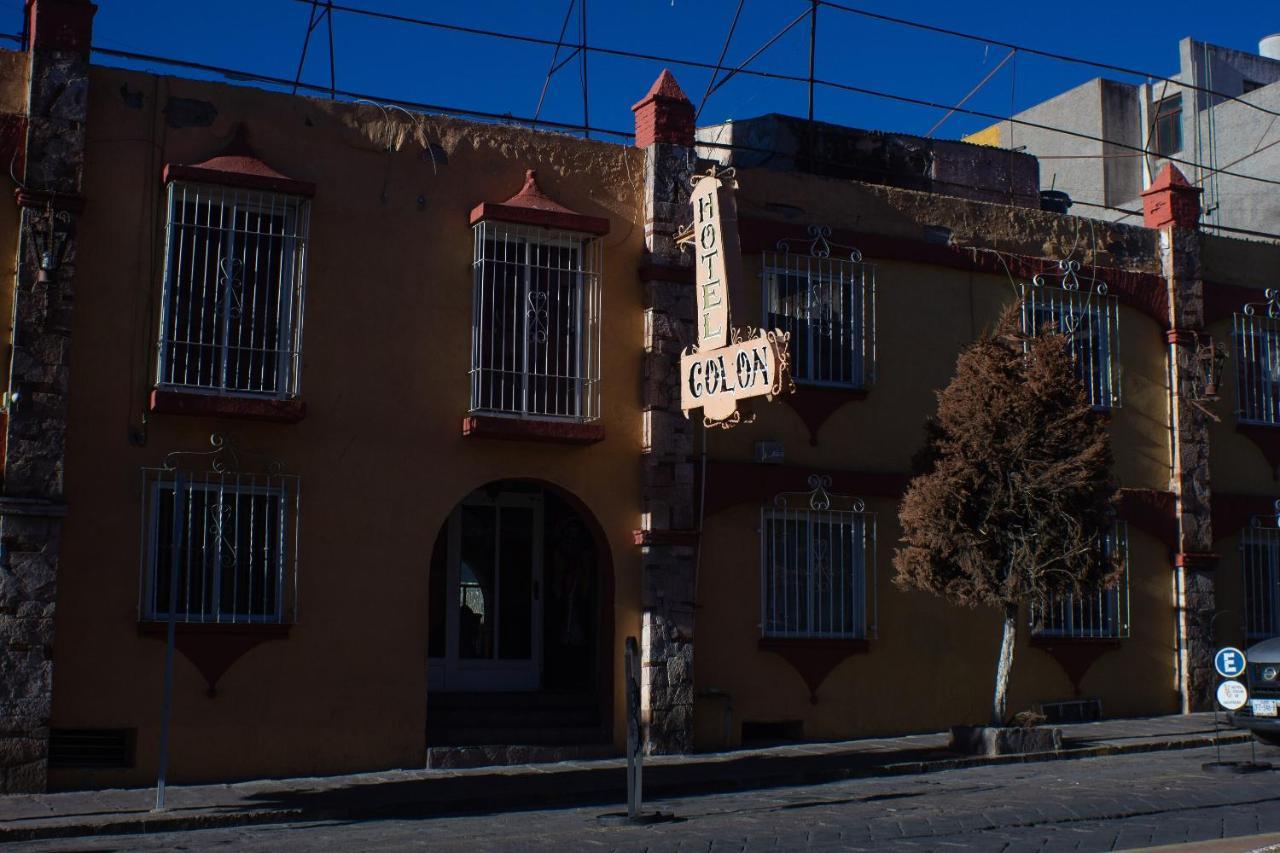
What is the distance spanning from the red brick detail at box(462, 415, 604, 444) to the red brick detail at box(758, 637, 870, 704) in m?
3.06

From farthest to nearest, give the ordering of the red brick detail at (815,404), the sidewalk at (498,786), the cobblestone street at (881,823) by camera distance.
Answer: the red brick detail at (815,404) < the sidewalk at (498,786) < the cobblestone street at (881,823)

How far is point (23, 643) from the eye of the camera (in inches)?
511

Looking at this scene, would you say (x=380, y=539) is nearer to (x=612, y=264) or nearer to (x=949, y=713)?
(x=612, y=264)

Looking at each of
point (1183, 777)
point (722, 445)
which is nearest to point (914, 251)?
point (722, 445)

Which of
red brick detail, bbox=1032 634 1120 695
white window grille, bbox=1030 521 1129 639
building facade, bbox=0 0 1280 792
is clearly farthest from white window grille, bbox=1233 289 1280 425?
red brick detail, bbox=1032 634 1120 695

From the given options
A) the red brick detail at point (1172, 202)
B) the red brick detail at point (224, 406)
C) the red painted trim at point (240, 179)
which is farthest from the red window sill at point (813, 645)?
the red brick detail at point (1172, 202)

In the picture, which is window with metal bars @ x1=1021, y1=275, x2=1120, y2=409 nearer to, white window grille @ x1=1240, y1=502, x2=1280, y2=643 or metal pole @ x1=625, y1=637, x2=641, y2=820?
white window grille @ x1=1240, y1=502, x2=1280, y2=643

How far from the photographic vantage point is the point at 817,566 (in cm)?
1684

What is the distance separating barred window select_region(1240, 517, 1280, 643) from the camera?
19375 mm

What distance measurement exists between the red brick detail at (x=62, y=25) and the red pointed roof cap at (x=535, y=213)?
4.06 metres

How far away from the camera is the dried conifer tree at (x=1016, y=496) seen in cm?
1494

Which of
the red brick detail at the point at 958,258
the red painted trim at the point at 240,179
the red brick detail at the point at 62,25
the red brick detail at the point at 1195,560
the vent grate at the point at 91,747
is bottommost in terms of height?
the vent grate at the point at 91,747

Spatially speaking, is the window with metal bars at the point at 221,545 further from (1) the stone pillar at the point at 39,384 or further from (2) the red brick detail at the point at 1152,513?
(2) the red brick detail at the point at 1152,513

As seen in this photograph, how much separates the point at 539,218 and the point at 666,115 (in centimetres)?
210
